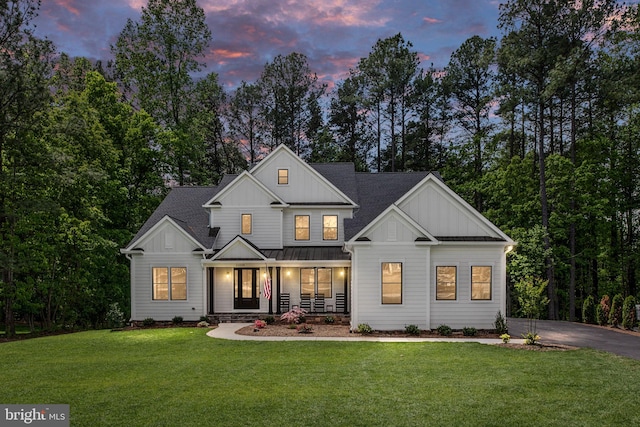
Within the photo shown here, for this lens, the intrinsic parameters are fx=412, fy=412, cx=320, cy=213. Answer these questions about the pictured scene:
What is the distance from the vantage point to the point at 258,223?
2142 cm

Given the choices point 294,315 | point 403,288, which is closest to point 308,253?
point 294,315

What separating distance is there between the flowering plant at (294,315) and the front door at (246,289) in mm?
2113

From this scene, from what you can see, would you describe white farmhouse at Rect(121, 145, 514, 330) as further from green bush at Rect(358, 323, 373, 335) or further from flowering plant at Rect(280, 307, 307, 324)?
flowering plant at Rect(280, 307, 307, 324)

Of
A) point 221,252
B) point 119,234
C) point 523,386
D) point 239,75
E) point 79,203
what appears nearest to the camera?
point 523,386

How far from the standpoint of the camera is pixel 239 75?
36656 millimetres

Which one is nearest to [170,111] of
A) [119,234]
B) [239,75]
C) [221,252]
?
[239,75]

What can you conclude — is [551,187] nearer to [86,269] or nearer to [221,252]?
[221,252]

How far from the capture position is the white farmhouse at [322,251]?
54.1 feet

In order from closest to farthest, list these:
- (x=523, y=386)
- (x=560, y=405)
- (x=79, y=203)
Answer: (x=560, y=405)
(x=523, y=386)
(x=79, y=203)

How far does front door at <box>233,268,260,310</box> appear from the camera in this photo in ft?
67.1

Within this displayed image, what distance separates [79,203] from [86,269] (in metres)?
3.54

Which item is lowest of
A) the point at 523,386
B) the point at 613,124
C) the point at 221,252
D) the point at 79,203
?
the point at 523,386

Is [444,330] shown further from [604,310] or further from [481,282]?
[604,310]
